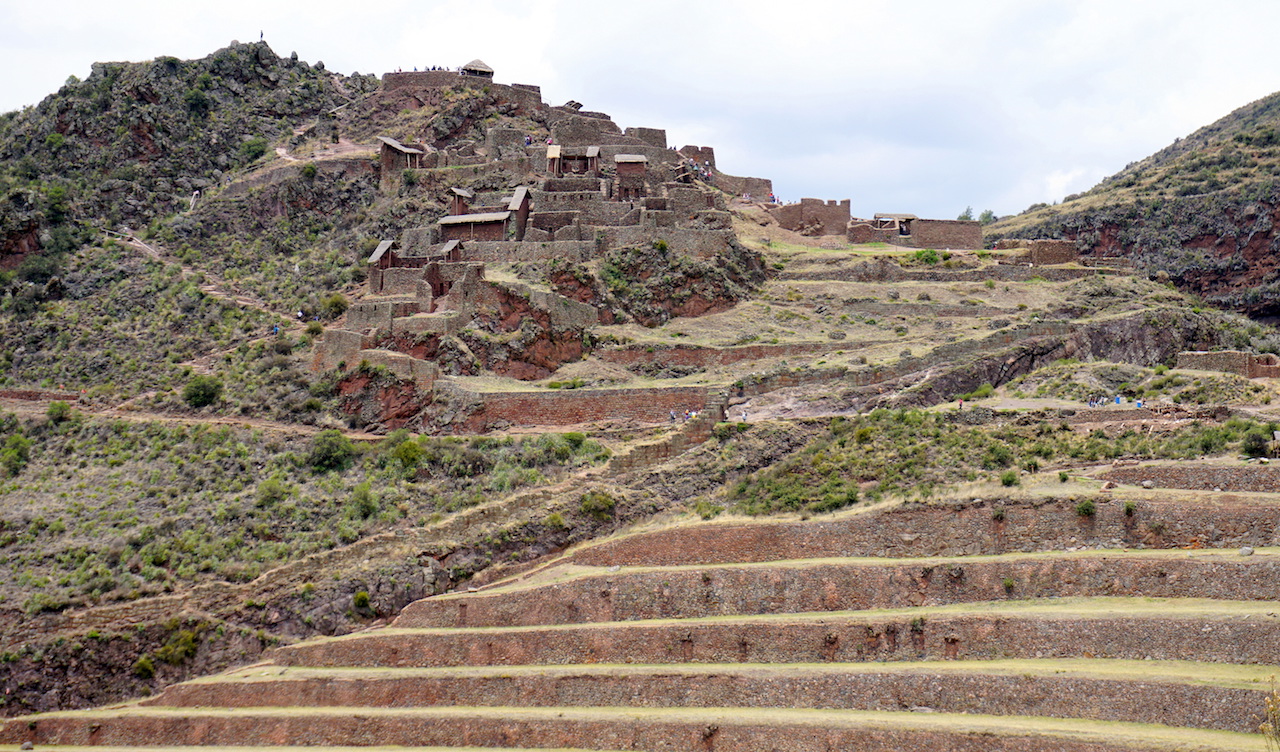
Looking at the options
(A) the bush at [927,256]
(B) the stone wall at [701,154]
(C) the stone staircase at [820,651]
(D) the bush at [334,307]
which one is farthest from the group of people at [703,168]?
(C) the stone staircase at [820,651]

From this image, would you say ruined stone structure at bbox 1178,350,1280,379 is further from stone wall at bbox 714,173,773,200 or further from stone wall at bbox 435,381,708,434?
stone wall at bbox 714,173,773,200

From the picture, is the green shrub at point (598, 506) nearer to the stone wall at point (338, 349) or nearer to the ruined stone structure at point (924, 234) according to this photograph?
the stone wall at point (338, 349)

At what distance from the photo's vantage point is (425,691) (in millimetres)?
36781

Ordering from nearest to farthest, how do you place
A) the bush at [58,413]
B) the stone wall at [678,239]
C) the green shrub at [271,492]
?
the green shrub at [271,492] → the bush at [58,413] → the stone wall at [678,239]

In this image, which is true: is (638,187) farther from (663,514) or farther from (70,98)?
(70,98)

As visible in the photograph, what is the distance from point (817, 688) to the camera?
31344 mm

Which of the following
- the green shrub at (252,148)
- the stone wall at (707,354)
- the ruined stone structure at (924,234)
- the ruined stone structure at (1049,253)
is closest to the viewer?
the stone wall at (707,354)

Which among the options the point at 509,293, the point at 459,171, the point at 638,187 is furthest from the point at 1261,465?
the point at 459,171

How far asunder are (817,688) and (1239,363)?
2409 centimetres

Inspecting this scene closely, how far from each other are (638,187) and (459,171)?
8.59 m

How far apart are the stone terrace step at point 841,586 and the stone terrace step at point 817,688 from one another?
246cm

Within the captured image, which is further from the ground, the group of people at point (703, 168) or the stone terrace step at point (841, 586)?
the group of people at point (703, 168)

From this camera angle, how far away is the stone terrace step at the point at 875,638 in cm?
2848

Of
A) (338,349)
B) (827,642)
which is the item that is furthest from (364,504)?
(827,642)
